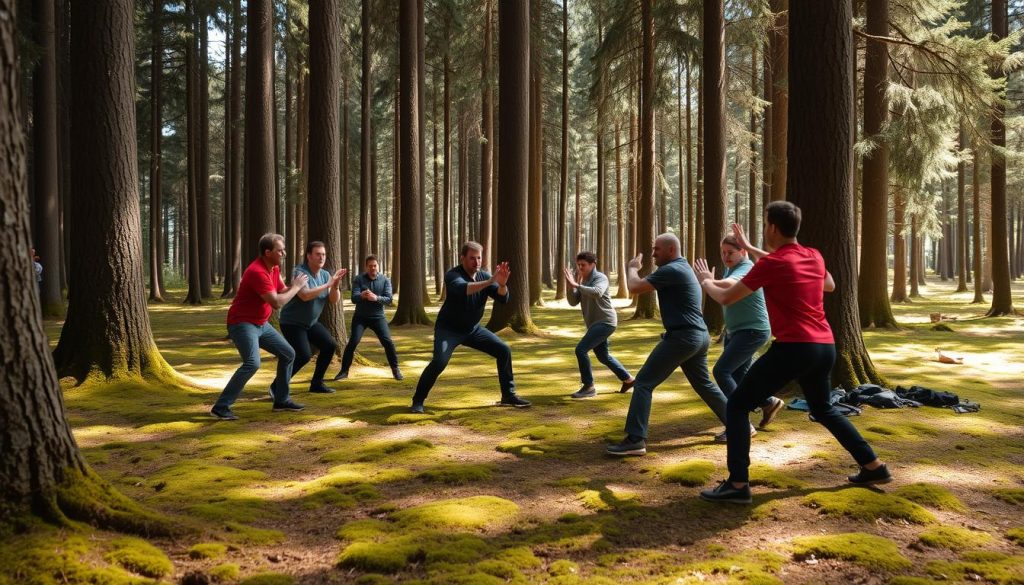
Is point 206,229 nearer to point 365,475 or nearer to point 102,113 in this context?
point 102,113

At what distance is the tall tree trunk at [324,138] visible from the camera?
11430mm

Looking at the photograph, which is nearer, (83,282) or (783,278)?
(783,278)

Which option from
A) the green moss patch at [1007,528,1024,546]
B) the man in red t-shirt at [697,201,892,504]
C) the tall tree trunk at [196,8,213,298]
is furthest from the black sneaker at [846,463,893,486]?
the tall tree trunk at [196,8,213,298]

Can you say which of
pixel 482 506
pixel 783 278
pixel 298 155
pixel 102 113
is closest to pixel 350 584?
pixel 482 506

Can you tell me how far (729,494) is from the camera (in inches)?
189

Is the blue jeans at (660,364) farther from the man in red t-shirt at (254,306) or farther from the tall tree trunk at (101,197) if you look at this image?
the tall tree trunk at (101,197)

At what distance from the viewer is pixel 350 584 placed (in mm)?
3549

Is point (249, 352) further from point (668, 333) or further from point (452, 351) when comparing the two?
point (668, 333)

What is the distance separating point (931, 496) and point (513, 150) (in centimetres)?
1261

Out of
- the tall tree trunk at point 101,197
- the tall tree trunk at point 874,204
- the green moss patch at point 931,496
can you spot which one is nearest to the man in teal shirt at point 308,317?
the tall tree trunk at point 101,197

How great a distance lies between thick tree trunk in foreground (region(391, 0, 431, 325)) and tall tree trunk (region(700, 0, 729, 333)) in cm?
709

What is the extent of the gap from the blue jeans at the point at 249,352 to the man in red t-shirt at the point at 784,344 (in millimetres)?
4926

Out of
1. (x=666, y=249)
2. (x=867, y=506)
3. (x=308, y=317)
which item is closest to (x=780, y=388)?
(x=867, y=506)

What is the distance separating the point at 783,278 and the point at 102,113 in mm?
8118
